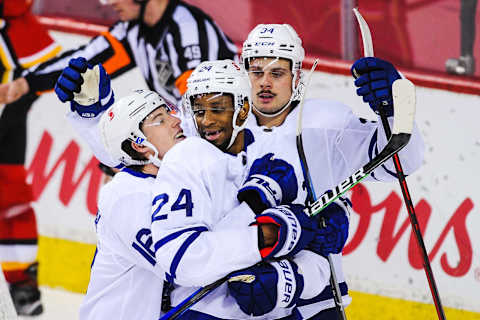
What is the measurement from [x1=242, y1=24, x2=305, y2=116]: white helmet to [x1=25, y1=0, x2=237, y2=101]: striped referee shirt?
118 cm

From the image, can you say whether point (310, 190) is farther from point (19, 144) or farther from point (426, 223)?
point (19, 144)

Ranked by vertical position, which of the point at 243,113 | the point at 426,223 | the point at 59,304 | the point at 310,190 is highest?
the point at 243,113

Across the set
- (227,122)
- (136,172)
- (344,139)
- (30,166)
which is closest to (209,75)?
(227,122)

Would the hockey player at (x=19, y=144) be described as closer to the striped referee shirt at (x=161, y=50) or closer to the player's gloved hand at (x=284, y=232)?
the striped referee shirt at (x=161, y=50)

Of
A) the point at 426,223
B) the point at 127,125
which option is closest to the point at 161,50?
the point at 426,223

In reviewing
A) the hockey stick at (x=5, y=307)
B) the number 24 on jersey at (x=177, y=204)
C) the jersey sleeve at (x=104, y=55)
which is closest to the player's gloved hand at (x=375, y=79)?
the number 24 on jersey at (x=177, y=204)

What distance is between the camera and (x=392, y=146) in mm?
1873

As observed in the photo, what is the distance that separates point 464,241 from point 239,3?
4.33 feet

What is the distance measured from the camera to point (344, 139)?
229 centimetres

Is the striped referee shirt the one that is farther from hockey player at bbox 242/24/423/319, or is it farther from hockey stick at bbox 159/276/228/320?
hockey stick at bbox 159/276/228/320

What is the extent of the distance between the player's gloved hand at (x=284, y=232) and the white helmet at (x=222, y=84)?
0.22 meters

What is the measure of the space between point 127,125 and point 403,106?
25.5 inches

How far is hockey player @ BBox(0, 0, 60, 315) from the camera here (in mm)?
3760

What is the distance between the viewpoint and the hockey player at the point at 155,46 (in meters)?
3.50
